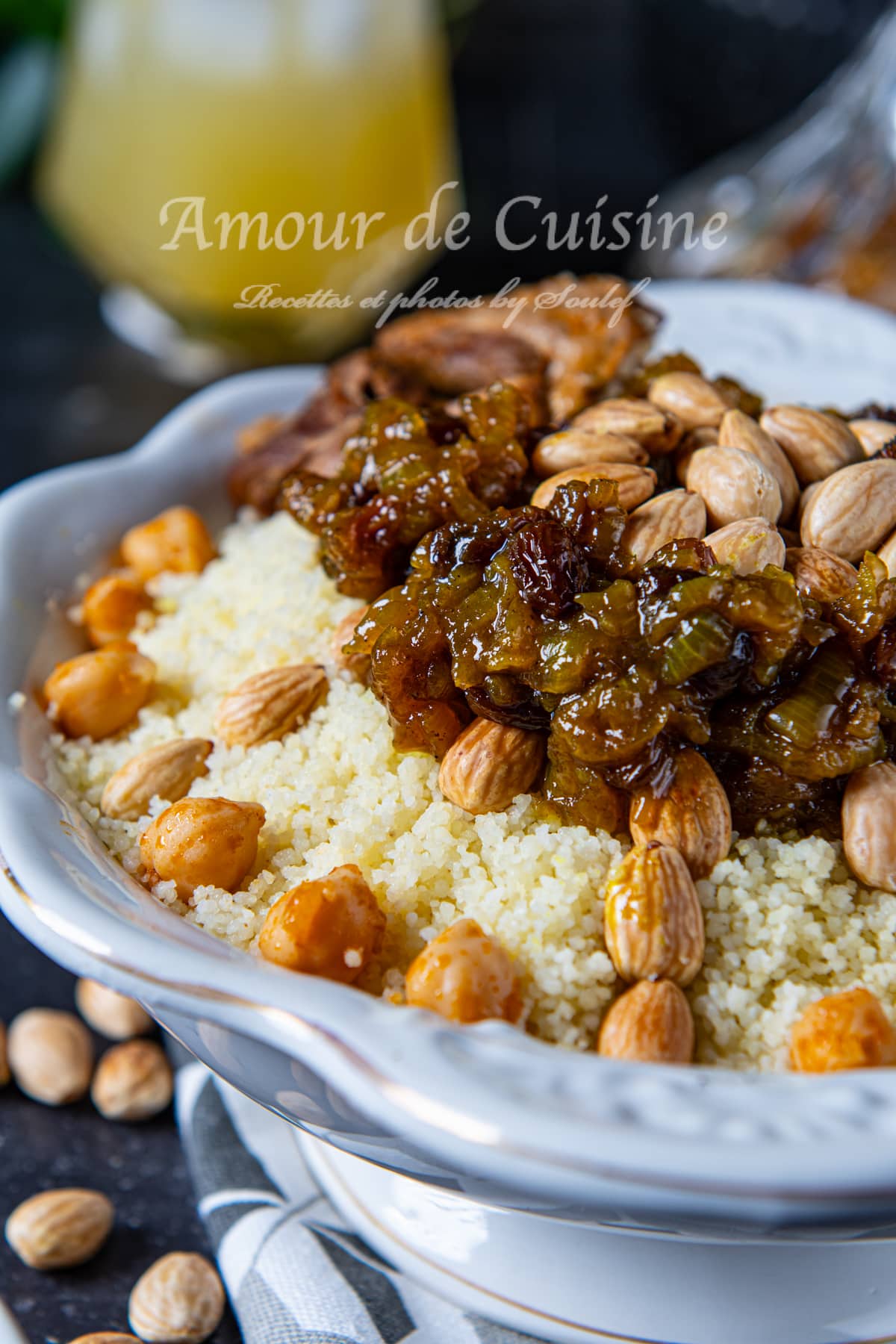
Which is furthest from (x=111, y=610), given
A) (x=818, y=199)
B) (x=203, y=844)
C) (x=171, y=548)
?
(x=818, y=199)

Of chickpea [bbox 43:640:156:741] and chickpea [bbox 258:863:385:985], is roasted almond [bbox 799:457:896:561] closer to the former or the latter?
chickpea [bbox 258:863:385:985]

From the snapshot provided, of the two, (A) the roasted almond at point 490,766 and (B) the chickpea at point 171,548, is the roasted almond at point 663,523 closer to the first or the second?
(A) the roasted almond at point 490,766

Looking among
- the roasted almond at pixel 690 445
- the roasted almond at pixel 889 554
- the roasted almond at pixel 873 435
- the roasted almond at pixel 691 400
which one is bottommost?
the roasted almond at pixel 873 435

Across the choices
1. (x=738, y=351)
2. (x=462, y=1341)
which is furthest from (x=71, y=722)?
(x=738, y=351)

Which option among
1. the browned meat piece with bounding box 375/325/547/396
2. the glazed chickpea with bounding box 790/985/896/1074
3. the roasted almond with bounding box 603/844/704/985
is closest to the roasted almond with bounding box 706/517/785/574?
the roasted almond with bounding box 603/844/704/985

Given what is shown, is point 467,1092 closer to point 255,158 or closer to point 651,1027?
point 651,1027

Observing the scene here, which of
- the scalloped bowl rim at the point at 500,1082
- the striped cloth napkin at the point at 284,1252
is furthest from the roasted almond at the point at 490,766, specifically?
the striped cloth napkin at the point at 284,1252
